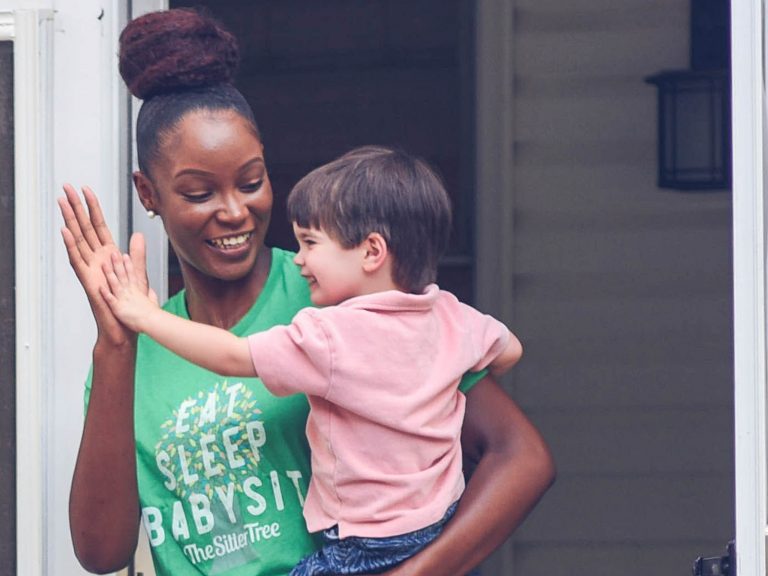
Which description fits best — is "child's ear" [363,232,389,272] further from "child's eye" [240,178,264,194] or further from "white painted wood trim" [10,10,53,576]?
"white painted wood trim" [10,10,53,576]

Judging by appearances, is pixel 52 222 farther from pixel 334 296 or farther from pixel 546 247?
pixel 546 247

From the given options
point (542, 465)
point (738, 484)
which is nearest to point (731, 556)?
point (738, 484)

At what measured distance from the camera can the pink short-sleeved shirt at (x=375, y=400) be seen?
2.21 meters

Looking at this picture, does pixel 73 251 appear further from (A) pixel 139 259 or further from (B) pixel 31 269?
(B) pixel 31 269

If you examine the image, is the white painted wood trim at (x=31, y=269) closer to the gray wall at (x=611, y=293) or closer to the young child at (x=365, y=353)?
the young child at (x=365, y=353)

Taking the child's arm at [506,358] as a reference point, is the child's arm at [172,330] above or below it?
above

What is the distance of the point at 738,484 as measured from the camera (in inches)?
90.1

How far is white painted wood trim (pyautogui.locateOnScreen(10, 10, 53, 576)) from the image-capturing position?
263 cm

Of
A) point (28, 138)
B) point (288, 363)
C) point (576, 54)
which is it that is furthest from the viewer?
point (576, 54)

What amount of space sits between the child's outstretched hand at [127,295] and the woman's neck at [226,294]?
0.22 metres

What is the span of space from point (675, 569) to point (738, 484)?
8.36 feet

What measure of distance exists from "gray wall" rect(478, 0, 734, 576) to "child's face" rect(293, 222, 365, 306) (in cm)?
247

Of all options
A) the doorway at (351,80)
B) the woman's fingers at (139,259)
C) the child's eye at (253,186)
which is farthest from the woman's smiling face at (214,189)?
the doorway at (351,80)

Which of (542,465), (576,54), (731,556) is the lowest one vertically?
(731,556)
